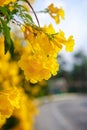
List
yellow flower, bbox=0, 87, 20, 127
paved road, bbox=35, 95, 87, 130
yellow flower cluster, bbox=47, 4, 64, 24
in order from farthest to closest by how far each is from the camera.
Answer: paved road, bbox=35, 95, 87, 130
yellow flower cluster, bbox=47, 4, 64, 24
yellow flower, bbox=0, 87, 20, 127

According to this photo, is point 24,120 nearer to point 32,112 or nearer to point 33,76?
point 32,112

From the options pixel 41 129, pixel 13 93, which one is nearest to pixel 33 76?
pixel 13 93

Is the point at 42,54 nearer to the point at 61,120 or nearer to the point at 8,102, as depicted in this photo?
the point at 8,102

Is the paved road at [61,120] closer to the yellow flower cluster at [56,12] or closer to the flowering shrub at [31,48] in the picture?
the yellow flower cluster at [56,12]

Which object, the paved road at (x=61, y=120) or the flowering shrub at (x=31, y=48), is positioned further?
the paved road at (x=61, y=120)

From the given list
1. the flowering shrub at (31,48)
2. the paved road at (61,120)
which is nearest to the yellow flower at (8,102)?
the flowering shrub at (31,48)

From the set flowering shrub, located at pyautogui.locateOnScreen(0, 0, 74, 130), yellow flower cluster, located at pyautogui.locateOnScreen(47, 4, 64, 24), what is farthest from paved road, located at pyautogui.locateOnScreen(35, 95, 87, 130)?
flowering shrub, located at pyautogui.locateOnScreen(0, 0, 74, 130)

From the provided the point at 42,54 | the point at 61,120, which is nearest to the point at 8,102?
the point at 42,54

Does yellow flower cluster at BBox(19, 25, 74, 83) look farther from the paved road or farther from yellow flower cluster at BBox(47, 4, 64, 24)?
the paved road
